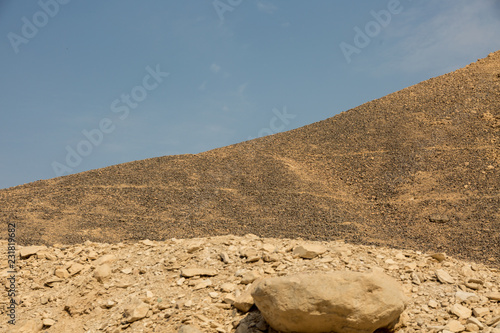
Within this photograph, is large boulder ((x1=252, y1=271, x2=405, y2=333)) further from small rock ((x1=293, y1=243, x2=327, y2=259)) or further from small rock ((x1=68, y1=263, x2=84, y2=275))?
small rock ((x1=68, y1=263, x2=84, y2=275))

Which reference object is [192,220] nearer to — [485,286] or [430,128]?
[485,286]

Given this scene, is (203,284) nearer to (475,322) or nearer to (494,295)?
(475,322)

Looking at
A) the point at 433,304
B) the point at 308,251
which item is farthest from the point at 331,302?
the point at 308,251

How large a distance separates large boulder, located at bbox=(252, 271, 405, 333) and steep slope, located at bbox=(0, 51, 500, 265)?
792 cm

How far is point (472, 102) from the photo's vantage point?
2222 centimetres

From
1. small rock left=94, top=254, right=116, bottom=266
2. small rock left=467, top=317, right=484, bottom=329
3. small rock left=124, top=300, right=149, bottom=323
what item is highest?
small rock left=94, top=254, right=116, bottom=266

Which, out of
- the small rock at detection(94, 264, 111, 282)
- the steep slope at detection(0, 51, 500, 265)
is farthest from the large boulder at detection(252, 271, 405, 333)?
the steep slope at detection(0, 51, 500, 265)

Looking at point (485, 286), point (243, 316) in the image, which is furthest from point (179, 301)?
point (485, 286)

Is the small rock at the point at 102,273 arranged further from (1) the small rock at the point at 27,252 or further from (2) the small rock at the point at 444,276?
(2) the small rock at the point at 444,276

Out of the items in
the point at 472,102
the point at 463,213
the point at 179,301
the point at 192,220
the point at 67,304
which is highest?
the point at 472,102

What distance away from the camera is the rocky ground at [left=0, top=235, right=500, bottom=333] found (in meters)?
5.40

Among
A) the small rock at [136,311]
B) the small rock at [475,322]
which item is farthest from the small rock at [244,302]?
the small rock at [475,322]

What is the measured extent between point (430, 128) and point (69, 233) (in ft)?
56.8

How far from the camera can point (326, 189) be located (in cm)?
1781
